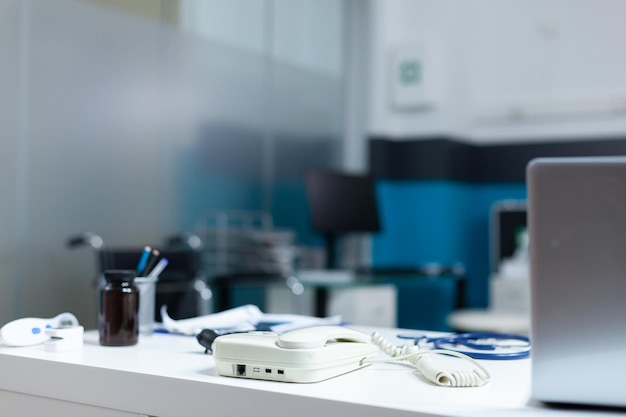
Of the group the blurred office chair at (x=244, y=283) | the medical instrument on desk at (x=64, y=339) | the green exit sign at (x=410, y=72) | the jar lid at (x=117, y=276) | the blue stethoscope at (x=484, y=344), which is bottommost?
the blurred office chair at (x=244, y=283)

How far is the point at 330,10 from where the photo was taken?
18.4ft

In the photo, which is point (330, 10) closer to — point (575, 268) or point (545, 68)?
point (545, 68)

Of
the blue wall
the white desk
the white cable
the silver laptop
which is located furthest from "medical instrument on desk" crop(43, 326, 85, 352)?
the blue wall

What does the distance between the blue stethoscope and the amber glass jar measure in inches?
21.9

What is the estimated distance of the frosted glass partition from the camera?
135 inches

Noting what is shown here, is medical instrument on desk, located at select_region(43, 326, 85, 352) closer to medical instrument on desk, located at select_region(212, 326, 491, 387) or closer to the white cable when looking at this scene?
medical instrument on desk, located at select_region(212, 326, 491, 387)

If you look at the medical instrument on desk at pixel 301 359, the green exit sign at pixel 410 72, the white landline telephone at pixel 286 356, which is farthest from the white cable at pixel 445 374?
the green exit sign at pixel 410 72

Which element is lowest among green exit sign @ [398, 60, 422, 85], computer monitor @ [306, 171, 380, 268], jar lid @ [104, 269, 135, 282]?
jar lid @ [104, 269, 135, 282]

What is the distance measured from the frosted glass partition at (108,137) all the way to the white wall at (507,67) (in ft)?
3.70

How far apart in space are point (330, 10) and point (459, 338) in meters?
4.31

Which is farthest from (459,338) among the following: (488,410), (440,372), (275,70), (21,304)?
(275,70)

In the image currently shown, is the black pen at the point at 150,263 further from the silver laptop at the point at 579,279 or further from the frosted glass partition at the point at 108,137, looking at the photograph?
the frosted glass partition at the point at 108,137

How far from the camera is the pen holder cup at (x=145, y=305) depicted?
5.54 feet

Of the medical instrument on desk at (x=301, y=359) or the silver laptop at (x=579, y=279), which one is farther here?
the medical instrument on desk at (x=301, y=359)
